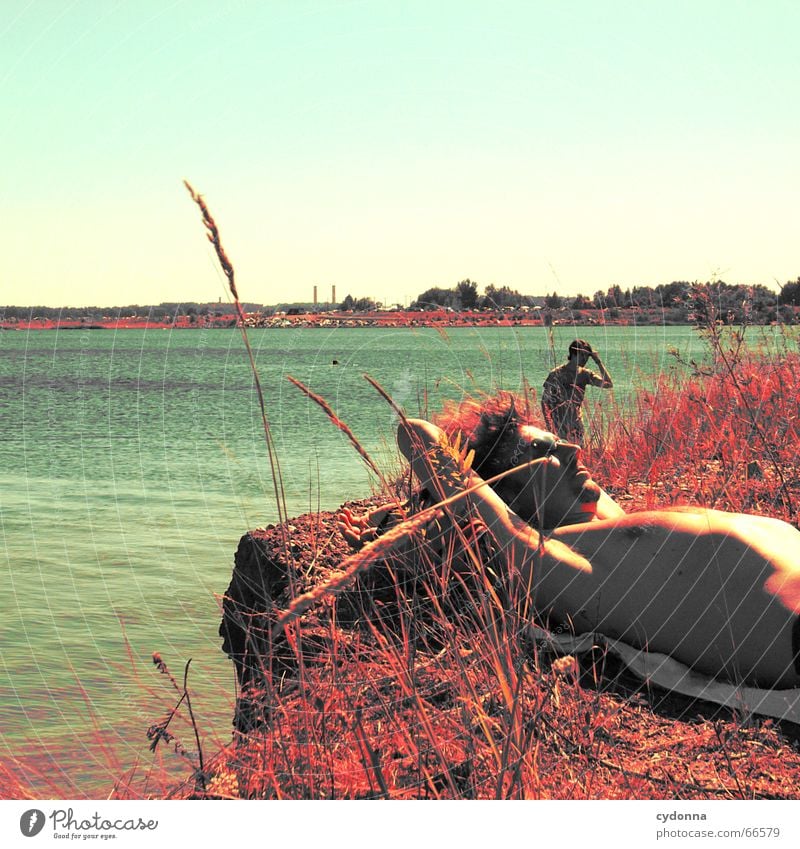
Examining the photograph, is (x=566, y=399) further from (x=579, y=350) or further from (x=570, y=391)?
(x=579, y=350)

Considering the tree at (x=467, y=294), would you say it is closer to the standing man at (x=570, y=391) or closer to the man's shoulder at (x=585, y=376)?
the standing man at (x=570, y=391)

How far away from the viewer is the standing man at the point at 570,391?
560 centimetres

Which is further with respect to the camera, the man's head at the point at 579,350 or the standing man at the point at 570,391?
the man's head at the point at 579,350

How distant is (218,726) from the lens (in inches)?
129

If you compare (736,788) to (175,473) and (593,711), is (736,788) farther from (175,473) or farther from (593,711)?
(175,473)
